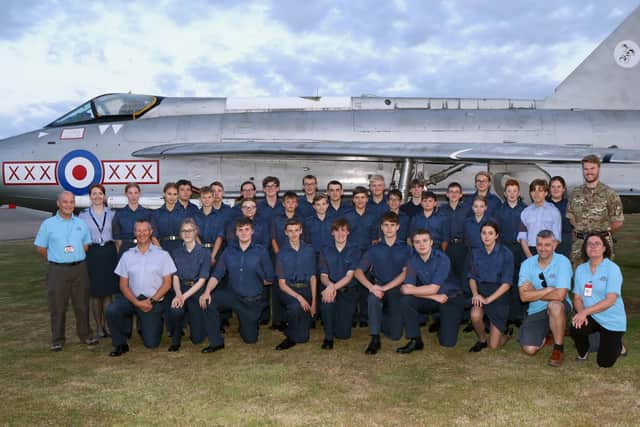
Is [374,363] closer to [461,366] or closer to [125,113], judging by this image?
[461,366]

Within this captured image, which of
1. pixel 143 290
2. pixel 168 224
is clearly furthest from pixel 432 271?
pixel 168 224

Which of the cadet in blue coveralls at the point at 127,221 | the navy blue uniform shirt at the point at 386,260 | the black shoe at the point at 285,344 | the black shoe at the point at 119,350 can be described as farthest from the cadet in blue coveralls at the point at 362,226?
the black shoe at the point at 119,350

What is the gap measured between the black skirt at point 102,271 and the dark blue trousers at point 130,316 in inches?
16.9

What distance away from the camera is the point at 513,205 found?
6.37m

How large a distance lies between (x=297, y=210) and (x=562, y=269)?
3300 millimetres

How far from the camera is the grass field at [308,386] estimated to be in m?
3.76

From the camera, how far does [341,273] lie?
19.1 feet

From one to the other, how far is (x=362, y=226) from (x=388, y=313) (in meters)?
1.20

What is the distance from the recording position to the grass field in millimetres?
3758

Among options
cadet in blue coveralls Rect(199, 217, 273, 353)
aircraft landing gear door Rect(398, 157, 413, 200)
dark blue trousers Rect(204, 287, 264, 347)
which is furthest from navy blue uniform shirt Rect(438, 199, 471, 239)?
dark blue trousers Rect(204, 287, 264, 347)

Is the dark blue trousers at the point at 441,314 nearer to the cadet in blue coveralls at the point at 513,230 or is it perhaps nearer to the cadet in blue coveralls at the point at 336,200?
the cadet in blue coveralls at the point at 513,230

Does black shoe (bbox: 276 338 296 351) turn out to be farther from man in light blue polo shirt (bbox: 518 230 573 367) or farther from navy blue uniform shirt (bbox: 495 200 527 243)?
navy blue uniform shirt (bbox: 495 200 527 243)

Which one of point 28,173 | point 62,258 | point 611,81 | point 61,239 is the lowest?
point 62,258

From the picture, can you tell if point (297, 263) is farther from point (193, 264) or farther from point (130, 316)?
point (130, 316)
